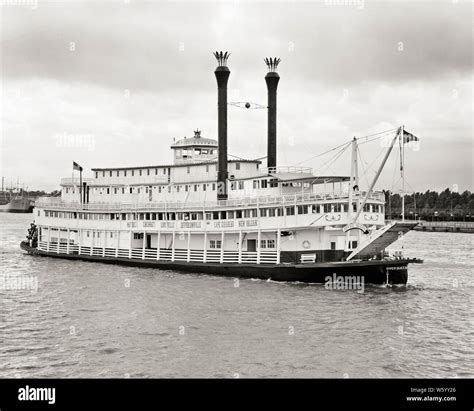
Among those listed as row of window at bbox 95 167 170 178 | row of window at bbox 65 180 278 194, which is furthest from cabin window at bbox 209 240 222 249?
row of window at bbox 95 167 170 178

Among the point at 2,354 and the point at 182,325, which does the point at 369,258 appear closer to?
the point at 182,325

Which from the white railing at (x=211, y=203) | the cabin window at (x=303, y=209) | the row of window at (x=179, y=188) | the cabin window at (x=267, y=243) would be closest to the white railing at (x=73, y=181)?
the row of window at (x=179, y=188)

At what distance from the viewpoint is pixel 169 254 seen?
48.5 m

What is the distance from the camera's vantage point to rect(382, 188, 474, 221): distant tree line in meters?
154

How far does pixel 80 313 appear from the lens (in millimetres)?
29938

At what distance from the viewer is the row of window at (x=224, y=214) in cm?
3934

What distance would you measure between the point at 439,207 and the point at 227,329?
16163 cm

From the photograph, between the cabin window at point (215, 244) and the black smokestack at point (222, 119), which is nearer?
the cabin window at point (215, 244)

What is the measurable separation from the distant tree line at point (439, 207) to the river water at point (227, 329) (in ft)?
387

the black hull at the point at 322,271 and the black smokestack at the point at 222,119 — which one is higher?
the black smokestack at the point at 222,119
